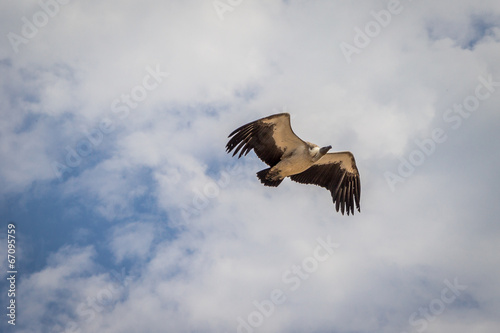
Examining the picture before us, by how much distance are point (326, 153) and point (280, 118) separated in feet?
7.37

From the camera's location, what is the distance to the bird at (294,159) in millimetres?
18203

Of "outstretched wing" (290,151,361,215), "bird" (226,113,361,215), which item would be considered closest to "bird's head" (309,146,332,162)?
"bird" (226,113,361,215)

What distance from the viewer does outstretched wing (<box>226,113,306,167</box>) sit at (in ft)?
59.2

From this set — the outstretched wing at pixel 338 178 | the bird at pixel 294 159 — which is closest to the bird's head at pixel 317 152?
the bird at pixel 294 159

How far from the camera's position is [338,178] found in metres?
20.2

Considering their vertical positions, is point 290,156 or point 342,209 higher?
point 290,156

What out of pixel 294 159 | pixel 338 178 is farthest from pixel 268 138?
pixel 338 178

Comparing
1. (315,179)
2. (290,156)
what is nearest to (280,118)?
(290,156)

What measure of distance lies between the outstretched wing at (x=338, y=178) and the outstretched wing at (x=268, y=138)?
5.13 ft

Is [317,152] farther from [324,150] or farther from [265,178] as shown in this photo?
[265,178]

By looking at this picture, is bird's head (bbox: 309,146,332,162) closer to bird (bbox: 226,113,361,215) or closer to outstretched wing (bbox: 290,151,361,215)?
bird (bbox: 226,113,361,215)

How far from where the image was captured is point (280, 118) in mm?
17984

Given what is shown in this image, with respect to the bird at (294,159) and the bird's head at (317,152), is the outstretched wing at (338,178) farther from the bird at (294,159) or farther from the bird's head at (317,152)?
the bird's head at (317,152)

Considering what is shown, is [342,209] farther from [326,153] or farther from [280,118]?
[280,118]
